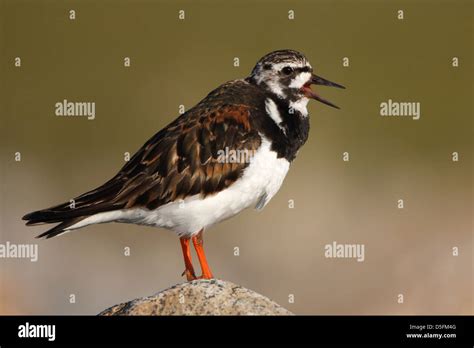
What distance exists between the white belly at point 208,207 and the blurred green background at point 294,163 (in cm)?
509

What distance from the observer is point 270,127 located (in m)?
11.8

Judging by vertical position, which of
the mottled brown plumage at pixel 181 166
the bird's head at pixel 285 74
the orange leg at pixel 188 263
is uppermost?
the bird's head at pixel 285 74

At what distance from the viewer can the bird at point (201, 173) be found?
1138 centimetres

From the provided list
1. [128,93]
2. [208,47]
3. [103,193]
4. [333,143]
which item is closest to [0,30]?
Answer: [128,93]

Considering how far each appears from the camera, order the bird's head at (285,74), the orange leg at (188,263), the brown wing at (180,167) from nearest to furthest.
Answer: the brown wing at (180,167), the orange leg at (188,263), the bird's head at (285,74)

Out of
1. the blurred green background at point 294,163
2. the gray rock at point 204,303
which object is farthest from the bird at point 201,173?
the blurred green background at point 294,163

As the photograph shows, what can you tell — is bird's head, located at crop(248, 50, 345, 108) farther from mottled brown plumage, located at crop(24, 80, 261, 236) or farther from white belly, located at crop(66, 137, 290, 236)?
white belly, located at crop(66, 137, 290, 236)

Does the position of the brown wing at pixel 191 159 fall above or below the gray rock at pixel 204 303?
above

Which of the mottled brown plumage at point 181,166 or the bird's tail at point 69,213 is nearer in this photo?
the bird's tail at point 69,213

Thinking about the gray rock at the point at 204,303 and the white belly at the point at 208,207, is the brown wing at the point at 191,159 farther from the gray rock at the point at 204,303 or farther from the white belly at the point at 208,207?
the gray rock at the point at 204,303

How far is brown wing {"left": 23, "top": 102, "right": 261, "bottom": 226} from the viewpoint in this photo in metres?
11.4

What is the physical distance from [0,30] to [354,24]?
30.4 ft

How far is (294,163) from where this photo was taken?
65.4 ft

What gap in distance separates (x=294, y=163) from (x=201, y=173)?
8.63m
